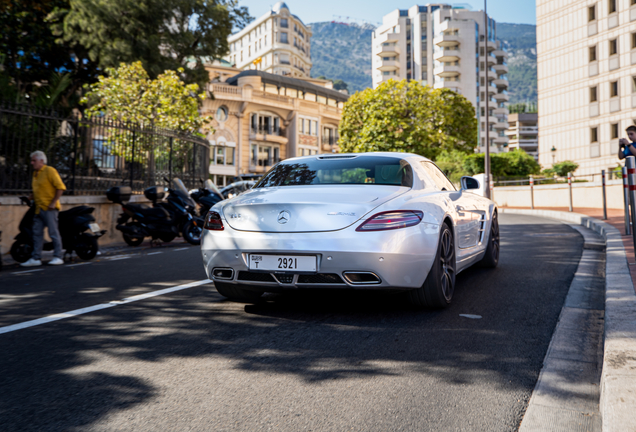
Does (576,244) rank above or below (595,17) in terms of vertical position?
below

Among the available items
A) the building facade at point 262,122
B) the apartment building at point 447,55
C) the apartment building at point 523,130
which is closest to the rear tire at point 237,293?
the building facade at point 262,122

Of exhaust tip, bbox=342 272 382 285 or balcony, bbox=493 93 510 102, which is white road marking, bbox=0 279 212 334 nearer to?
exhaust tip, bbox=342 272 382 285

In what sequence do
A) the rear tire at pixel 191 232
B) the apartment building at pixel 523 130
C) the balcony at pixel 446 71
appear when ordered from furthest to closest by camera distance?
the apartment building at pixel 523 130
the balcony at pixel 446 71
the rear tire at pixel 191 232

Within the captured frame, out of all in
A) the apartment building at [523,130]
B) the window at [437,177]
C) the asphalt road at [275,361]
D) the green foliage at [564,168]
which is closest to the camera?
the asphalt road at [275,361]

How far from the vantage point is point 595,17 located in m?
41.1

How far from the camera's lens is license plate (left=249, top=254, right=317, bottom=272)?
4.27 metres

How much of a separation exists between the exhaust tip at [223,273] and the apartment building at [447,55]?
300 feet

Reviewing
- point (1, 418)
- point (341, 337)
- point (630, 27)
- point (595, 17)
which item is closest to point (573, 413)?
point (341, 337)

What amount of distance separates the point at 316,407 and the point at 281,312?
2.05m

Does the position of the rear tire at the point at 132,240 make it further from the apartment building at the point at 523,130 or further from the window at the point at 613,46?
the apartment building at the point at 523,130

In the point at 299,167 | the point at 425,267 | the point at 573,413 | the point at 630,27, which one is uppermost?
the point at 630,27

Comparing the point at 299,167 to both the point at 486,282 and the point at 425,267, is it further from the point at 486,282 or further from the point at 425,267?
the point at 486,282

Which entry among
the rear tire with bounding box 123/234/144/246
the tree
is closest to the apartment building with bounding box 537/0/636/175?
the tree

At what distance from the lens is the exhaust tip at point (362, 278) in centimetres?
427
